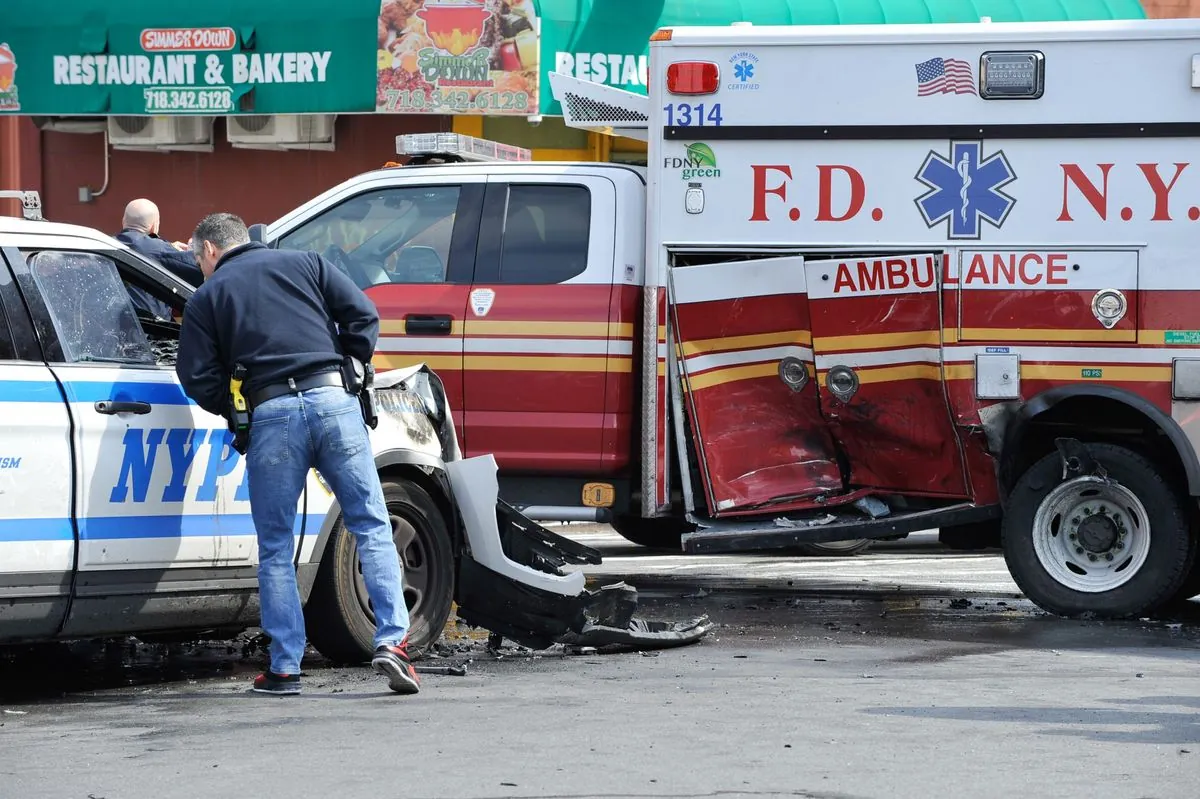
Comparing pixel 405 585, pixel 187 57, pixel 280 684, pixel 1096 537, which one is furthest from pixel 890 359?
pixel 187 57

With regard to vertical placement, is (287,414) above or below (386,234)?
below

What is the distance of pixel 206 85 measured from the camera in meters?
16.9

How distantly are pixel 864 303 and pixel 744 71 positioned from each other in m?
1.32

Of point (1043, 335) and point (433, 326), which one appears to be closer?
point (1043, 335)

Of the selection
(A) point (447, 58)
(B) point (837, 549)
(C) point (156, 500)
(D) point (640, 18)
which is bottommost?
(B) point (837, 549)

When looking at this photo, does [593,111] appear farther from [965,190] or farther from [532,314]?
[965,190]

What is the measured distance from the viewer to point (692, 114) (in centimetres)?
922

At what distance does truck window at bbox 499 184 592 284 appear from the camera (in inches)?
372

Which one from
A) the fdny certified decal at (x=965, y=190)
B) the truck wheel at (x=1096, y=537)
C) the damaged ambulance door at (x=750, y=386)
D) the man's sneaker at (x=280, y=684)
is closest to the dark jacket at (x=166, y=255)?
the damaged ambulance door at (x=750, y=386)

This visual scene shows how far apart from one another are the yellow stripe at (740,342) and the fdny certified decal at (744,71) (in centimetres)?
125

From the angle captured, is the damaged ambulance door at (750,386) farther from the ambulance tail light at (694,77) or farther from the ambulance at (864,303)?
the ambulance tail light at (694,77)

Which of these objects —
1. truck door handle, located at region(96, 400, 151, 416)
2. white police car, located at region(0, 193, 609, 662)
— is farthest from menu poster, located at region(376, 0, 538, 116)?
truck door handle, located at region(96, 400, 151, 416)

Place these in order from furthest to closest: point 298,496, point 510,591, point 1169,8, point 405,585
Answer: point 1169,8
point 510,591
point 405,585
point 298,496

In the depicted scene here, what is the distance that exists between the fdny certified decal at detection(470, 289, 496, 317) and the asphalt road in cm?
207
